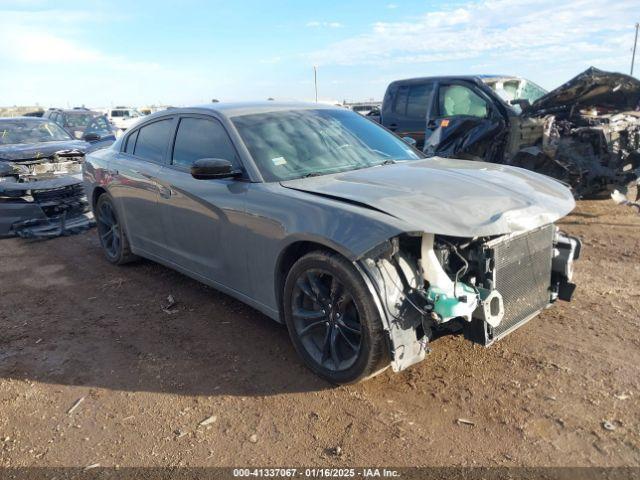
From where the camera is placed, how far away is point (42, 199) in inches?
282

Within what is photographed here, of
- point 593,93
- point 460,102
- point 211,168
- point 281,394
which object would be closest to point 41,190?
point 211,168

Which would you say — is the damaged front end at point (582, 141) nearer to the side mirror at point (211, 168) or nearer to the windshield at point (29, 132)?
the side mirror at point (211, 168)

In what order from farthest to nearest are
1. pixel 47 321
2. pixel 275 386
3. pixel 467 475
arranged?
pixel 47 321
pixel 275 386
pixel 467 475

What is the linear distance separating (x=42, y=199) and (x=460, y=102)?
6.58 metres

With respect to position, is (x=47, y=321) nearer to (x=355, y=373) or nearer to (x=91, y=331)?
(x=91, y=331)

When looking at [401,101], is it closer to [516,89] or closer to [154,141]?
[516,89]

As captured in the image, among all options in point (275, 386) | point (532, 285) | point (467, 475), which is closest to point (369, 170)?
point (532, 285)

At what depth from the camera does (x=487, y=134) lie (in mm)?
7734

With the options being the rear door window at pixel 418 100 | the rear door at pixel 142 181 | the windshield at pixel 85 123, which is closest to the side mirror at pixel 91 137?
the rear door at pixel 142 181

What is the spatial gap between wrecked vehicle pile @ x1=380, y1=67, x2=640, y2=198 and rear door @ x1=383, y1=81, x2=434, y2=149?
0.27m

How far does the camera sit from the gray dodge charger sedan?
2824mm

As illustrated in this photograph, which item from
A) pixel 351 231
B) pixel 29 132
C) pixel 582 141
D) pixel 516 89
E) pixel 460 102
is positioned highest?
pixel 516 89

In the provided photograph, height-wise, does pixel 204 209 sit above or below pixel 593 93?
below

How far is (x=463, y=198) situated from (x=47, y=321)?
3.67 m
